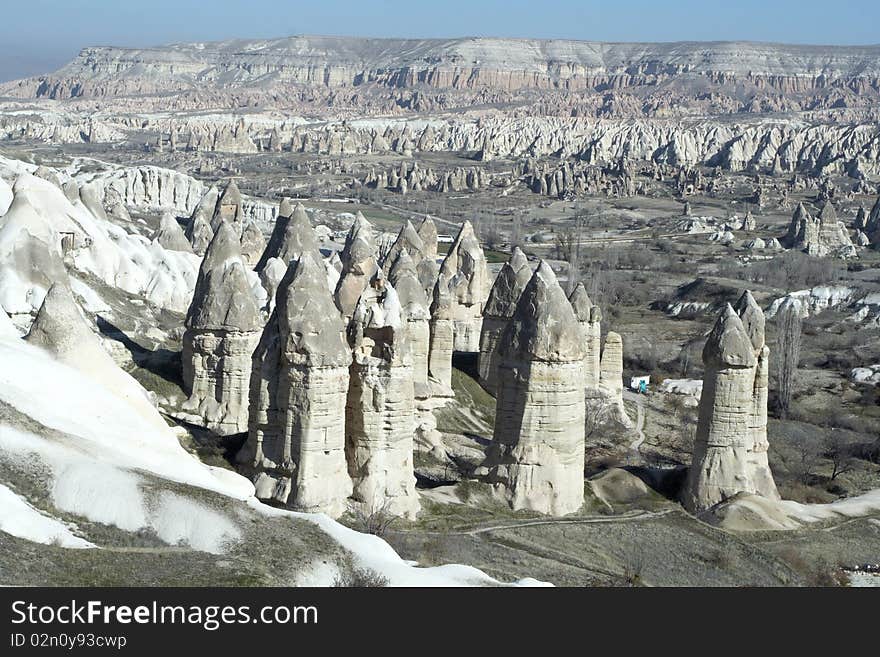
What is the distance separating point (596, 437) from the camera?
29844 mm

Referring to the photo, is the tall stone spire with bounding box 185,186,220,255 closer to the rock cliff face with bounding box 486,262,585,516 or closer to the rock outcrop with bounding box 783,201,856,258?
the rock cliff face with bounding box 486,262,585,516

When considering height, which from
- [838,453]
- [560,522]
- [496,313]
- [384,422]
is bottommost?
[560,522]

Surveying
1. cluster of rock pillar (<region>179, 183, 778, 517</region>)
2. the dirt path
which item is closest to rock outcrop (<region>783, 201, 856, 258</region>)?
cluster of rock pillar (<region>179, 183, 778, 517</region>)

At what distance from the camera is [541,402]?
62.9 ft

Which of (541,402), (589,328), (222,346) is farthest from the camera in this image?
(589,328)

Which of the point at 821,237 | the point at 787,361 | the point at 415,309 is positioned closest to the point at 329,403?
the point at 415,309

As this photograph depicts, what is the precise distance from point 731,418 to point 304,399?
8.07m

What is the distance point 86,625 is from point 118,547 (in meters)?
2.60

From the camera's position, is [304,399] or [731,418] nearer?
[304,399]

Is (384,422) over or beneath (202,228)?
beneath

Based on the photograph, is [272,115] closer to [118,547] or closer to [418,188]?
[418,188]

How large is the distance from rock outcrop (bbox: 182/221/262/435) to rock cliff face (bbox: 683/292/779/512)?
8.04m

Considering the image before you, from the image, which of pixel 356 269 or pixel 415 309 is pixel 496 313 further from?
pixel 415 309

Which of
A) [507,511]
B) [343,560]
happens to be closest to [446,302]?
[507,511]
